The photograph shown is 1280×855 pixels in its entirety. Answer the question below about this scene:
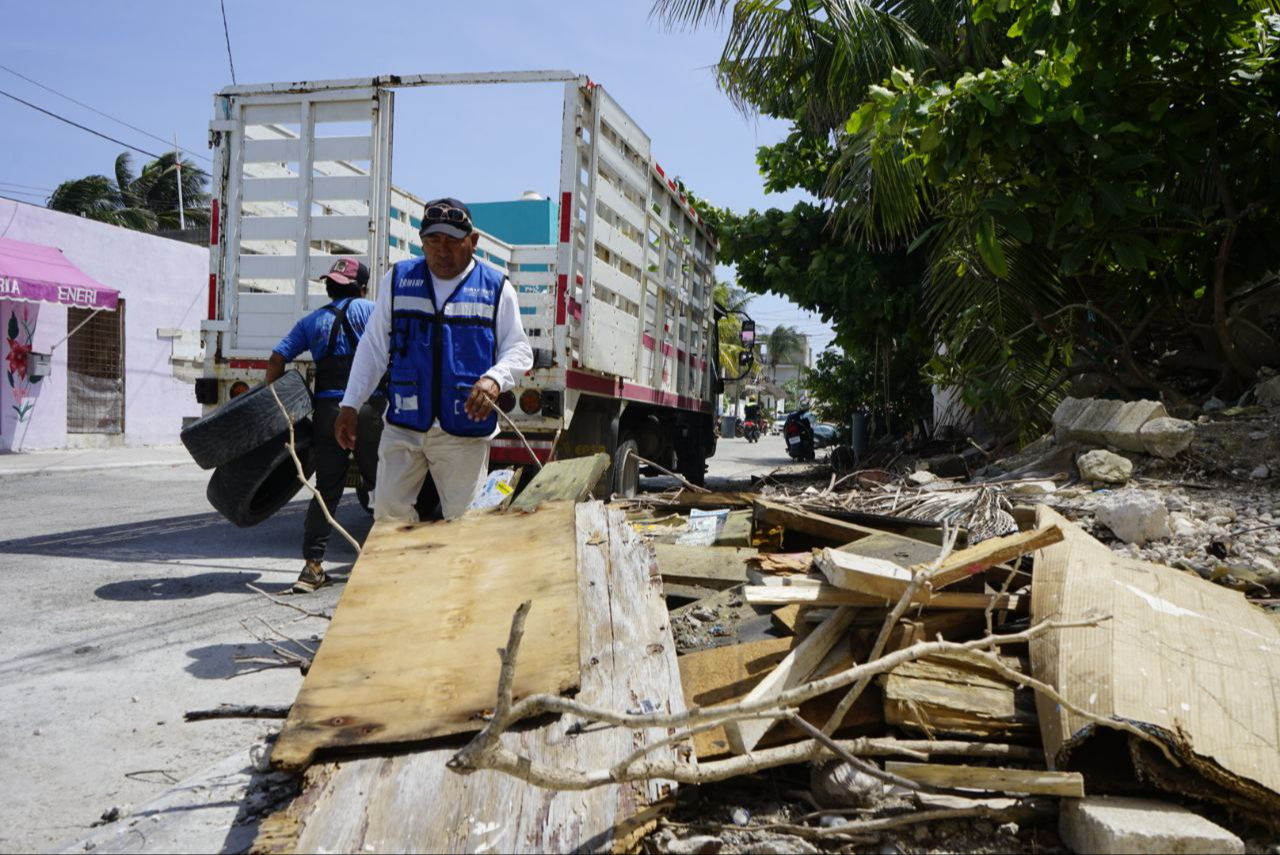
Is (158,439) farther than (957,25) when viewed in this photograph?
Yes

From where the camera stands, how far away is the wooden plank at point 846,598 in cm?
Result: 256

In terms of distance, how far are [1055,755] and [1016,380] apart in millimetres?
5401

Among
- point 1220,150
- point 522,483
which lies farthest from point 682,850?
point 1220,150

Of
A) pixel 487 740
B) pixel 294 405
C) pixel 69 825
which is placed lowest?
pixel 69 825

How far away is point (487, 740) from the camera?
1.51m

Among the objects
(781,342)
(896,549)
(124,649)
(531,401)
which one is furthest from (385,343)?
(781,342)

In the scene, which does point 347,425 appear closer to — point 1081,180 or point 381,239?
point 381,239

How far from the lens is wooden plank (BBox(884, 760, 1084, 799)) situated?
203 centimetres

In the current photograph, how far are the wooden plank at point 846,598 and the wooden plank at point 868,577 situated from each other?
57 mm

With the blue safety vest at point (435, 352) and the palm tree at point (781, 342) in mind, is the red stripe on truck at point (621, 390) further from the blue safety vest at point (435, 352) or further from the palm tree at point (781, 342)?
the palm tree at point (781, 342)

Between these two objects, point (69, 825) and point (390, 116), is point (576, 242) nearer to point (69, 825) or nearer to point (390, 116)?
point (390, 116)

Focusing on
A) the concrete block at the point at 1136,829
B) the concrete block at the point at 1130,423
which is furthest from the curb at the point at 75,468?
the concrete block at the point at 1136,829

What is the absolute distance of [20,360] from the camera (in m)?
14.7

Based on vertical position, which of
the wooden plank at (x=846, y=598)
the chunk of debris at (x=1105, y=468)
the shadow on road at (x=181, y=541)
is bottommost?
the shadow on road at (x=181, y=541)
